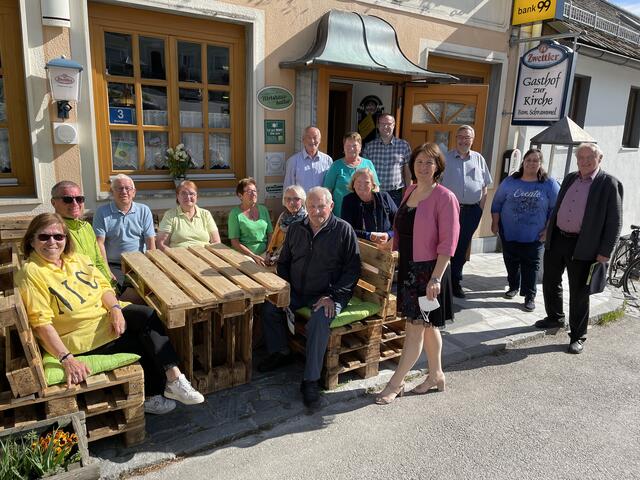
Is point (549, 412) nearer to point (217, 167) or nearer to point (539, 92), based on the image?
point (217, 167)

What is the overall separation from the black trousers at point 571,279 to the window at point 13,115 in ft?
16.6

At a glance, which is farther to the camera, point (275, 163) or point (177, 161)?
point (275, 163)

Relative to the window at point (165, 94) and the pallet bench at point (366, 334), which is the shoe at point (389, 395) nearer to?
the pallet bench at point (366, 334)

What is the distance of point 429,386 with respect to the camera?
3801mm

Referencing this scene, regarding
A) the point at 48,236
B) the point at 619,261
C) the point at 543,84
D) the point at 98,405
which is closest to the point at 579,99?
the point at 543,84

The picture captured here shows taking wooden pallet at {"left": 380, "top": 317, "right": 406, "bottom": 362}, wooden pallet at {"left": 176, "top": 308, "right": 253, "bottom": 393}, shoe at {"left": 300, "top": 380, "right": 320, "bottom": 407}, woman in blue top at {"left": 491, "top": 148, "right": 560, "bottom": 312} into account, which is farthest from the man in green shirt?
woman in blue top at {"left": 491, "top": 148, "right": 560, "bottom": 312}

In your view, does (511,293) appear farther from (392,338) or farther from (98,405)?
(98,405)

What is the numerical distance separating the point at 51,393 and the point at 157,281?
973 millimetres

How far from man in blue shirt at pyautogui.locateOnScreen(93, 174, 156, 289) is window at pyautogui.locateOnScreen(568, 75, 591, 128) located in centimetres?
848

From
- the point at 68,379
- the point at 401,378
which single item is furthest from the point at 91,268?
the point at 401,378

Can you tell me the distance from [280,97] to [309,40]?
31.7 inches

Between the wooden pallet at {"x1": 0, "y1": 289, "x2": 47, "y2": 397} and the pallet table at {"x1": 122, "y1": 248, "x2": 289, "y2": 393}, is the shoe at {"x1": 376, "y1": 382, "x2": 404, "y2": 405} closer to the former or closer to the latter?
the pallet table at {"x1": 122, "y1": 248, "x2": 289, "y2": 393}

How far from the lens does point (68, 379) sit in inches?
108

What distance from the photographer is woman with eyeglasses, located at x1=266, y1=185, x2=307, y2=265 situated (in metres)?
4.30
